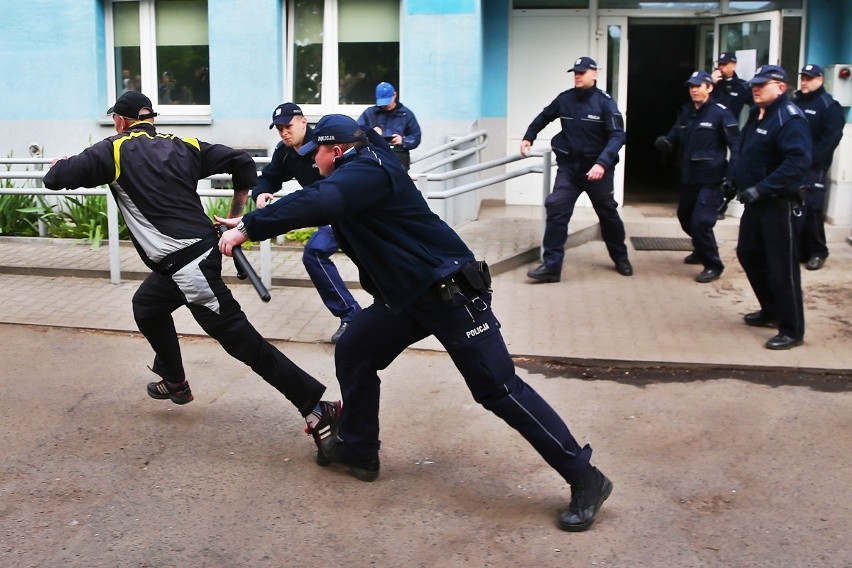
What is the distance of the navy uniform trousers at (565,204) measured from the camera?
340 inches

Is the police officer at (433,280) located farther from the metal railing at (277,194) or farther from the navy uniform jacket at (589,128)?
the navy uniform jacket at (589,128)

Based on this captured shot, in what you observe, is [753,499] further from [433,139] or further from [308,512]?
[433,139]

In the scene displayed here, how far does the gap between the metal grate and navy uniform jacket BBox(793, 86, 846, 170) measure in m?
1.59

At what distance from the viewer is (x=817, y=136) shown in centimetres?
897

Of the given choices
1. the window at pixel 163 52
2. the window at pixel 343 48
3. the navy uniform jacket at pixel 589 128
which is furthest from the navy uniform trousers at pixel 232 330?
the window at pixel 163 52

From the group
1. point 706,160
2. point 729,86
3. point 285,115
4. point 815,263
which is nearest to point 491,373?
point 285,115

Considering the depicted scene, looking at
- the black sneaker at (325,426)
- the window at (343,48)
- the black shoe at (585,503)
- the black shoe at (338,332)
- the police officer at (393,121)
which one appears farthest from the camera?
the window at (343,48)

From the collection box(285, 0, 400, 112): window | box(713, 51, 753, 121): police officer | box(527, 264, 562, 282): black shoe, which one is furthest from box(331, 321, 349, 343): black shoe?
box(713, 51, 753, 121): police officer

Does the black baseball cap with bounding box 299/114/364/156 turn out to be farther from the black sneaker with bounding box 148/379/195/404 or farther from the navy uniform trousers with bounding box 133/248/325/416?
the black sneaker with bounding box 148/379/195/404

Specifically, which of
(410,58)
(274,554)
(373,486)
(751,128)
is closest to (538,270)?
(751,128)

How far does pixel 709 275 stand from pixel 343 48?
485 centimetres

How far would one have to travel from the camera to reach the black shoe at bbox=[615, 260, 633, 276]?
899 cm

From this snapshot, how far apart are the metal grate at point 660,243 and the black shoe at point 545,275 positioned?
172cm

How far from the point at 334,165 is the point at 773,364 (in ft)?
11.2
